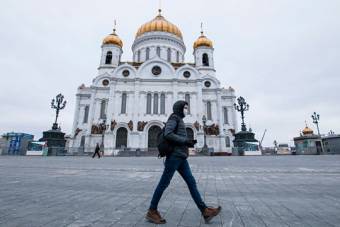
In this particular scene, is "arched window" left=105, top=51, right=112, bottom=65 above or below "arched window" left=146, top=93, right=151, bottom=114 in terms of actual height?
above

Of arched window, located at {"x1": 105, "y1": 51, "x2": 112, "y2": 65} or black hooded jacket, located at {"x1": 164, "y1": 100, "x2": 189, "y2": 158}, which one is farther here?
arched window, located at {"x1": 105, "y1": 51, "x2": 112, "y2": 65}

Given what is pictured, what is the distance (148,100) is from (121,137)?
7.37 meters

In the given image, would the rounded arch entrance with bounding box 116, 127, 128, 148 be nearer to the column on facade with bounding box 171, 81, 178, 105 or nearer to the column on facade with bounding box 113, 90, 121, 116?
the column on facade with bounding box 113, 90, 121, 116

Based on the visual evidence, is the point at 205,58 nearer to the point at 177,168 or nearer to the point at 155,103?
the point at 155,103

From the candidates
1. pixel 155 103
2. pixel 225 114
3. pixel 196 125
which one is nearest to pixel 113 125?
pixel 155 103

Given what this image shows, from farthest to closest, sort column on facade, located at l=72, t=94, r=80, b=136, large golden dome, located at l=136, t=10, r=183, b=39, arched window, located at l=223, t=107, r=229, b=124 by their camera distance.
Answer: large golden dome, located at l=136, t=10, r=183, b=39
arched window, located at l=223, t=107, r=229, b=124
column on facade, located at l=72, t=94, r=80, b=136

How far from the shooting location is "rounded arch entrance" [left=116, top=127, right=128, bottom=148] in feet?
101

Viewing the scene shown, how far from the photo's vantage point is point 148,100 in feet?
109

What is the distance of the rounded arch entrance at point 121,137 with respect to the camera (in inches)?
1206

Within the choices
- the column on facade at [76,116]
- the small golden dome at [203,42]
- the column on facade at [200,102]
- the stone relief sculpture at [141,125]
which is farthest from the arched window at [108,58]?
the column on facade at [200,102]

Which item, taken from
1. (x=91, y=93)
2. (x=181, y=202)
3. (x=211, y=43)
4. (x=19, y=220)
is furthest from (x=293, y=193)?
(x=211, y=43)

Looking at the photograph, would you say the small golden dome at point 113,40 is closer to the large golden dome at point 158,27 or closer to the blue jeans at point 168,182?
the large golden dome at point 158,27

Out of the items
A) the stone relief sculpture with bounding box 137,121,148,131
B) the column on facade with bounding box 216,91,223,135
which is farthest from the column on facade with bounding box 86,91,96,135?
the column on facade with bounding box 216,91,223,135

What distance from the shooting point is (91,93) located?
1394 inches
